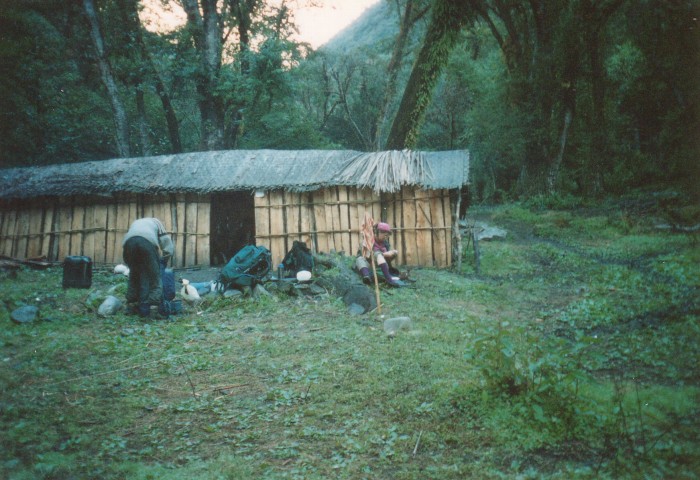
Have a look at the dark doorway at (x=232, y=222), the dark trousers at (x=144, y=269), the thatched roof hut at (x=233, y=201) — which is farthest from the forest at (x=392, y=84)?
the dark trousers at (x=144, y=269)

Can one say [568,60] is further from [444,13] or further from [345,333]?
[345,333]

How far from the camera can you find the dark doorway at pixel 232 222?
13.7m

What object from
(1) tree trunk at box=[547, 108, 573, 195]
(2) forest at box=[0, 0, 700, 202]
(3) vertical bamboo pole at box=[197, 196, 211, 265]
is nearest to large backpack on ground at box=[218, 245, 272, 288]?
(3) vertical bamboo pole at box=[197, 196, 211, 265]

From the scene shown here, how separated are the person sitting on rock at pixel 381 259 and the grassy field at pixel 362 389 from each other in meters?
0.66

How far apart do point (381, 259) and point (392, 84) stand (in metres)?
15.3

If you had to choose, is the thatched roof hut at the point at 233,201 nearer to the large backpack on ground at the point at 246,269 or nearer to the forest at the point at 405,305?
the forest at the point at 405,305

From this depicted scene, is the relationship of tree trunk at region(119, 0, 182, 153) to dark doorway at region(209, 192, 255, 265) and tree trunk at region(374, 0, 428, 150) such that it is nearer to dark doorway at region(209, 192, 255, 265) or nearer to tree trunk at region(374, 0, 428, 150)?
dark doorway at region(209, 192, 255, 265)

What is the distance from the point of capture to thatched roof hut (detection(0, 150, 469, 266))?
36.3ft

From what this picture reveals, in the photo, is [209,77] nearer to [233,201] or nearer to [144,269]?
[233,201]

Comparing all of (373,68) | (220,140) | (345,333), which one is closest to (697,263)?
(345,333)

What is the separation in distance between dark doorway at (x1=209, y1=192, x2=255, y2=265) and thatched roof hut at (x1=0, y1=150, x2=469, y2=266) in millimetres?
32

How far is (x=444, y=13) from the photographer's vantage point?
14.9 meters

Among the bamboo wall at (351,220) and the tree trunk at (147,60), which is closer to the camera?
the bamboo wall at (351,220)

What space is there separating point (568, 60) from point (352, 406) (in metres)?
18.3
